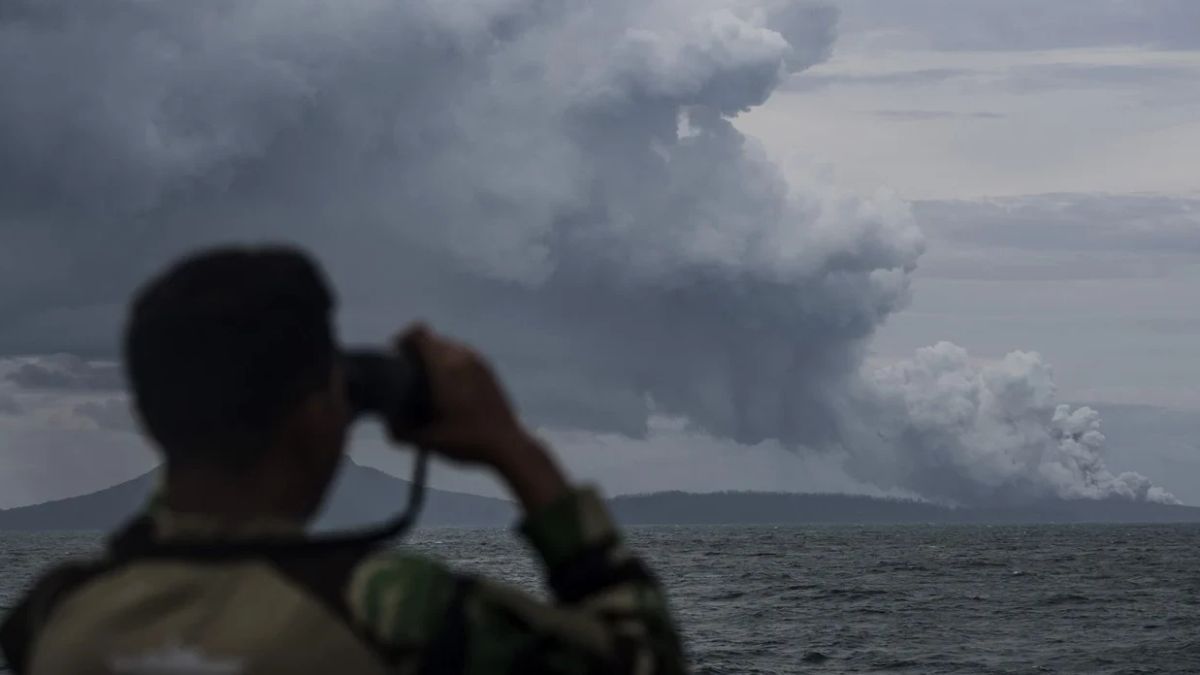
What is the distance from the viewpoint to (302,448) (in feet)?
8.21

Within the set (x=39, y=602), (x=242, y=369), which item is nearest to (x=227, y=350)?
(x=242, y=369)

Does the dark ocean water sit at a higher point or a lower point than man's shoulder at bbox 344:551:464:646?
lower

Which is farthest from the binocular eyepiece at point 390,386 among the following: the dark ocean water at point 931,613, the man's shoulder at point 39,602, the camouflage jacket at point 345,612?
the dark ocean water at point 931,613

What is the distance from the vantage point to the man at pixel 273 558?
2389 millimetres

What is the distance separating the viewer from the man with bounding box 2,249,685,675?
239cm

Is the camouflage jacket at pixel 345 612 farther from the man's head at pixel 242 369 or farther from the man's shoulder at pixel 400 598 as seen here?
the man's head at pixel 242 369

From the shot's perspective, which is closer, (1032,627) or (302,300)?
(302,300)

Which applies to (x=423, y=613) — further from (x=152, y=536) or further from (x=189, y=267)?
(x=189, y=267)

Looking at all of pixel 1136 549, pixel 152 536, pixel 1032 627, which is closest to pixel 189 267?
pixel 152 536

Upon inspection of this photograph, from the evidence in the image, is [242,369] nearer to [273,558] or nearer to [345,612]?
[273,558]

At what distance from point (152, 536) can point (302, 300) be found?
434mm

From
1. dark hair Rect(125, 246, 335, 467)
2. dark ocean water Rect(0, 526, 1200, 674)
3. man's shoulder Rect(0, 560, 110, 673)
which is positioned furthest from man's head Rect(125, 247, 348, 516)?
dark ocean water Rect(0, 526, 1200, 674)

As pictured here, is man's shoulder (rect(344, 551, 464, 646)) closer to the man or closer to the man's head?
the man

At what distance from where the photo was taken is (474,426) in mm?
2600
